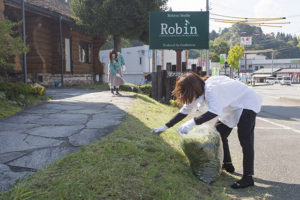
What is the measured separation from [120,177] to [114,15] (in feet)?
46.9

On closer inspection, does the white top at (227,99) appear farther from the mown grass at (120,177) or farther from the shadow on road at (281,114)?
the shadow on road at (281,114)

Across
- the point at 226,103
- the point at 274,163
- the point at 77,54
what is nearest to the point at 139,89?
the point at 77,54

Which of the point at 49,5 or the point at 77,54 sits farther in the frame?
the point at 77,54

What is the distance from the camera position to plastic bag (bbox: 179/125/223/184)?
3.08 metres

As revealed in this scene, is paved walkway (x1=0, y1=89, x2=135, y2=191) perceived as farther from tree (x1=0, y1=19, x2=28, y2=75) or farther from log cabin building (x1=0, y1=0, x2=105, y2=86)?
log cabin building (x1=0, y1=0, x2=105, y2=86)

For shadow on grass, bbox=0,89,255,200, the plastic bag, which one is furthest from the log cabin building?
the plastic bag

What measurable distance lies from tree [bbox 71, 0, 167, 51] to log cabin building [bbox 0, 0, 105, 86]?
911 mm

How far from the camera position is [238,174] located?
3.50 metres

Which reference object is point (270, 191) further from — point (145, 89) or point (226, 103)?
point (145, 89)

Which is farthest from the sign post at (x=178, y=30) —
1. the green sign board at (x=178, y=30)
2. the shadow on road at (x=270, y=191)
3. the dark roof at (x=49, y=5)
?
the shadow on road at (x=270, y=191)

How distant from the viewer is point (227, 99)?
286 cm

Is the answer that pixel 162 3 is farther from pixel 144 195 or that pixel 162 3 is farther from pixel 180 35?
pixel 144 195

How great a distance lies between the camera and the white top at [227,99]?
2.77 metres

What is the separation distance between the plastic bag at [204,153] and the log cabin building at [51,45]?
405 inches
